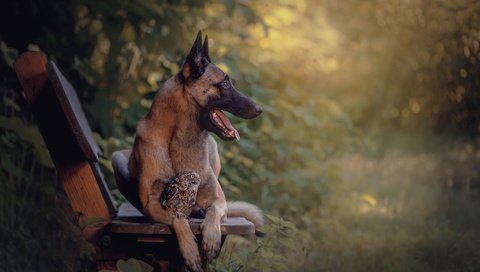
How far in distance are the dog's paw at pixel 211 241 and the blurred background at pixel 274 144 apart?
0.80 m

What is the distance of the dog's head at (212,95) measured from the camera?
3715 millimetres

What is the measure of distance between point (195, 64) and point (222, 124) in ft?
1.15

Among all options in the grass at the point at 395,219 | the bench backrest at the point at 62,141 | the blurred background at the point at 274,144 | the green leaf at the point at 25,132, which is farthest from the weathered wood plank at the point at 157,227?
the green leaf at the point at 25,132


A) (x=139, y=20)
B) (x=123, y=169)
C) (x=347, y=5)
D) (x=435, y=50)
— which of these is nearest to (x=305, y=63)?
(x=435, y=50)

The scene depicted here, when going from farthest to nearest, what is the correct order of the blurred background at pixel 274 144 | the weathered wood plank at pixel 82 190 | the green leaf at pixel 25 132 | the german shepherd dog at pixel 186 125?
the blurred background at pixel 274 144 < the green leaf at pixel 25 132 < the weathered wood plank at pixel 82 190 < the german shepherd dog at pixel 186 125

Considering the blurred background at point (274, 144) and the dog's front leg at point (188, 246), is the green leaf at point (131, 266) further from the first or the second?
the blurred background at point (274, 144)

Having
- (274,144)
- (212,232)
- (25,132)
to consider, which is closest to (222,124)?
(212,232)

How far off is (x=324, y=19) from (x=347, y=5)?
1.96 feet

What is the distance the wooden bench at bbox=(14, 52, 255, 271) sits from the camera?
3.69 meters

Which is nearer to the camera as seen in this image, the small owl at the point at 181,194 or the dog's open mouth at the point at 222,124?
the small owl at the point at 181,194

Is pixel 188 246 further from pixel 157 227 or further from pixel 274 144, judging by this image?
pixel 274 144

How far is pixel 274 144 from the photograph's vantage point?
26.6 ft

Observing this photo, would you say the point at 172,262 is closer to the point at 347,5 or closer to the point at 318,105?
the point at 318,105

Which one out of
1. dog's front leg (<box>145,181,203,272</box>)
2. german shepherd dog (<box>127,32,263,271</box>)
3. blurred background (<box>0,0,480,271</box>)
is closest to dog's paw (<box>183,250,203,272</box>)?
dog's front leg (<box>145,181,203,272</box>)
